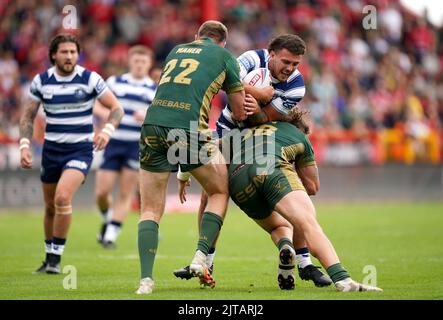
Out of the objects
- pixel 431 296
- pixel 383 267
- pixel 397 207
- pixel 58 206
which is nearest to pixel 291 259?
pixel 431 296

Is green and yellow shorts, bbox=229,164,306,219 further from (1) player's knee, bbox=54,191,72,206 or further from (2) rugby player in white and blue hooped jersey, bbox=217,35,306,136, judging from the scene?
(1) player's knee, bbox=54,191,72,206

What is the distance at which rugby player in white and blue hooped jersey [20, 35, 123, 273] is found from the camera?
10.8 meters

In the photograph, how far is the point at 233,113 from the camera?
344 inches

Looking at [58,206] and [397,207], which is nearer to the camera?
[58,206]

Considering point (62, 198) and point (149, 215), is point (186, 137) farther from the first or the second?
point (62, 198)

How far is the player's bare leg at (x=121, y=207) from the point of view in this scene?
13891 mm

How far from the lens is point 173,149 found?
847 centimetres

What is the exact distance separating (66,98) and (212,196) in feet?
9.52

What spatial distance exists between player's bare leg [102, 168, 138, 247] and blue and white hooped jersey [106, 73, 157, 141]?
1.92ft

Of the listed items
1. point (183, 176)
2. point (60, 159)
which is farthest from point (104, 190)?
point (183, 176)

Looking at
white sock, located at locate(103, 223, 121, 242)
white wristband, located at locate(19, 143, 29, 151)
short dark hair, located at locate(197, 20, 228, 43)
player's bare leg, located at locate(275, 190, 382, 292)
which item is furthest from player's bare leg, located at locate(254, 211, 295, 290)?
white sock, located at locate(103, 223, 121, 242)
